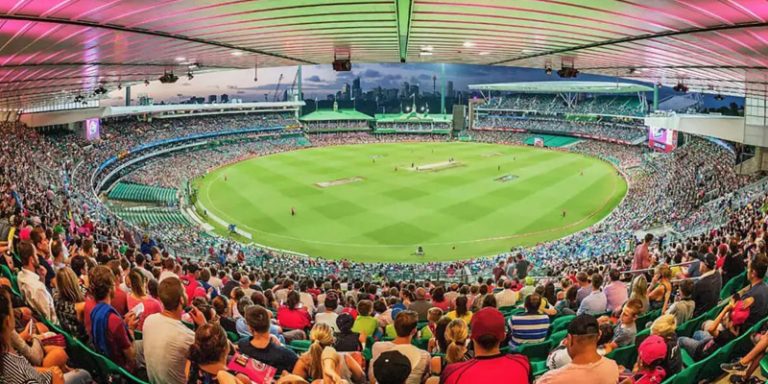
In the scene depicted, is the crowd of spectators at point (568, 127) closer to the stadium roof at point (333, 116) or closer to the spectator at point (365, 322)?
the stadium roof at point (333, 116)

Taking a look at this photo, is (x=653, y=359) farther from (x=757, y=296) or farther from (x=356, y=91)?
(x=356, y=91)

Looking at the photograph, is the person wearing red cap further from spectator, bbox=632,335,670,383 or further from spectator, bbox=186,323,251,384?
spectator, bbox=632,335,670,383

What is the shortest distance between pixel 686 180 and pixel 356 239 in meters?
22.9

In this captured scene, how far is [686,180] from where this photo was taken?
3375 cm

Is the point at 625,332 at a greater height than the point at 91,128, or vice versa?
the point at 91,128

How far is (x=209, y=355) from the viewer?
136 inches

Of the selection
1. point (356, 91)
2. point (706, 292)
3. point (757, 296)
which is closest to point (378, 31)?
point (706, 292)

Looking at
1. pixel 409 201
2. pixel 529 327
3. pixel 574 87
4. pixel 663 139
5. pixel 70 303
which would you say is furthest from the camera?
pixel 574 87

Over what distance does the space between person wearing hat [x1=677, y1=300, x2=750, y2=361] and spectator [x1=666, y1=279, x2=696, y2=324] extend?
0.38 m

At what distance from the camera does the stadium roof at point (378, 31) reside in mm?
7840

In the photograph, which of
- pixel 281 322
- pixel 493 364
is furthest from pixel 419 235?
pixel 493 364

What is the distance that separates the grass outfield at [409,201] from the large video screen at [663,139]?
541 centimetres

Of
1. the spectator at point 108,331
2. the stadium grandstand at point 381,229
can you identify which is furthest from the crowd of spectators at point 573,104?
the spectator at point 108,331

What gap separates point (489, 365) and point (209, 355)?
1.91m
